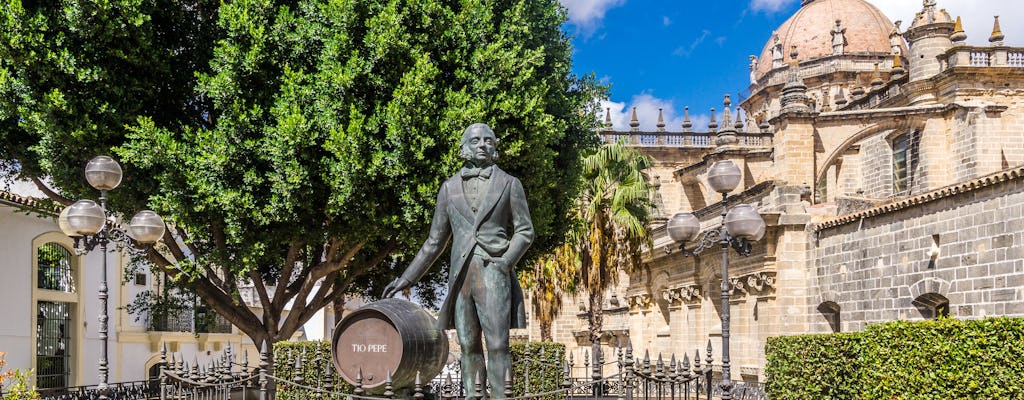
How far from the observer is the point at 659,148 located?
1769 inches

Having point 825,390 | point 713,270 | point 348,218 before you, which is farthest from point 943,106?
point 348,218

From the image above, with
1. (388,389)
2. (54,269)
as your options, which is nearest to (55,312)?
(54,269)

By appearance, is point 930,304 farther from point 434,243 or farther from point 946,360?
point 434,243

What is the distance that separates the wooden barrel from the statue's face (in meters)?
1.74

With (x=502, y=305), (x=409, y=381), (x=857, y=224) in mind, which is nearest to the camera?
(x=502, y=305)

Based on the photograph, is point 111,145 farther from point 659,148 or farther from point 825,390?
point 659,148

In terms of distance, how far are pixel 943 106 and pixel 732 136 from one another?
11.5m

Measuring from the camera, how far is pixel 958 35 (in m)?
29.6

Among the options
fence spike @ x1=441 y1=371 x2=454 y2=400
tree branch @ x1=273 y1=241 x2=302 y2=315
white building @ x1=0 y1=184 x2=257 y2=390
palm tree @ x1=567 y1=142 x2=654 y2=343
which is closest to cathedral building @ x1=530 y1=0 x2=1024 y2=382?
palm tree @ x1=567 y1=142 x2=654 y2=343

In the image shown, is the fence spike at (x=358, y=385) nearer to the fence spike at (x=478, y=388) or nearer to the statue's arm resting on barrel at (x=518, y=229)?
the fence spike at (x=478, y=388)

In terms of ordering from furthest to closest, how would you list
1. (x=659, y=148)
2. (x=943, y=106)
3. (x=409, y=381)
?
1. (x=659, y=148)
2. (x=943, y=106)
3. (x=409, y=381)

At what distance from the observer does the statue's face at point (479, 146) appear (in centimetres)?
832

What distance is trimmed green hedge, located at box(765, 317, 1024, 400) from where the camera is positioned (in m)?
12.1

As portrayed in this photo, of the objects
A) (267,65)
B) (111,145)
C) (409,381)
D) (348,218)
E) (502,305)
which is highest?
(267,65)
